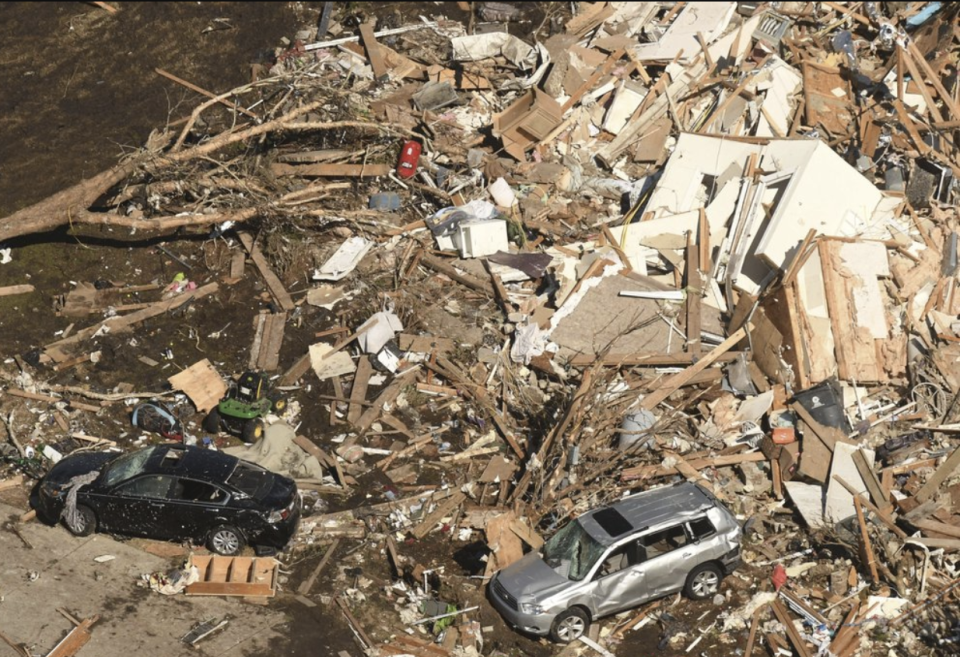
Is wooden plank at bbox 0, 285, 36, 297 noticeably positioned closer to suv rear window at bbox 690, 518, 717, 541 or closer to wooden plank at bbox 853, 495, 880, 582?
suv rear window at bbox 690, 518, 717, 541

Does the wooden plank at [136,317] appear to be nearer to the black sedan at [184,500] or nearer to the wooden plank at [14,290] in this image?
the wooden plank at [14,290]

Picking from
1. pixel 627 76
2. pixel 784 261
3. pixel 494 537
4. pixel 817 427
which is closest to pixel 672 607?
pixel 494 537

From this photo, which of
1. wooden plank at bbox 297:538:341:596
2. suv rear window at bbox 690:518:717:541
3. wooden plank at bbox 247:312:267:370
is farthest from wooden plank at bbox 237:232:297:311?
suv rear window at bbox 690:518:717:541

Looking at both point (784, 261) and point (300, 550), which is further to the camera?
point (784, 261)

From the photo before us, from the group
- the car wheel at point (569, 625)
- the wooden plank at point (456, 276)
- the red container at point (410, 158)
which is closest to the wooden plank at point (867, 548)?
the car wheel at point (569, 625)

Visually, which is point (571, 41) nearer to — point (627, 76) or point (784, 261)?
point (627, 76)

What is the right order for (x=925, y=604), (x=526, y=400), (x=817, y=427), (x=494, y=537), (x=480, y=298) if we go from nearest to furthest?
(x=925, y=604) < (x=494, y=537) < (x=817, y=427) < (x=526, y=400) < (x=480, y=298)

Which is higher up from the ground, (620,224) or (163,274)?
(620,224)

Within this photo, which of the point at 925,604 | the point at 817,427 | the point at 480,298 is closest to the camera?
the point at 925,604
